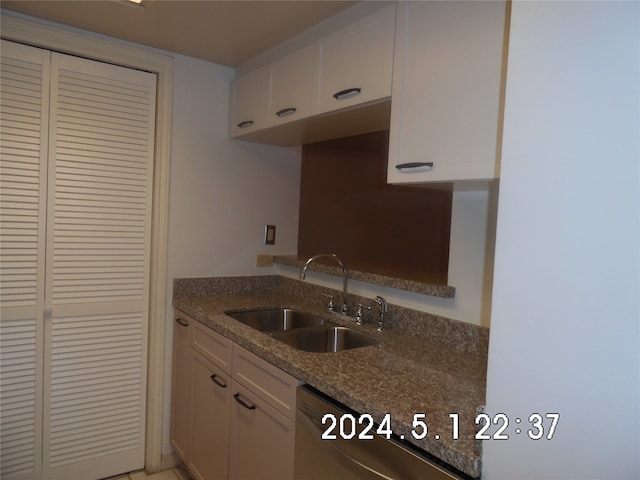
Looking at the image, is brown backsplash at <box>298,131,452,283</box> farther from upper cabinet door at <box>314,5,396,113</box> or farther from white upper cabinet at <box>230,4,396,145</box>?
upper cabinet door at <box>314,5,396,113</box>

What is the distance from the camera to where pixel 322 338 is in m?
1.99

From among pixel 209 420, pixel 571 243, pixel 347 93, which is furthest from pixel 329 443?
pixel 347 93

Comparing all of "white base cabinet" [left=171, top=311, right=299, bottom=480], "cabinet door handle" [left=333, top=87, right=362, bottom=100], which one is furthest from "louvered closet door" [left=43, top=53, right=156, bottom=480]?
"cabinet door handle" [left=333, top=87, right=362, bottom=100]

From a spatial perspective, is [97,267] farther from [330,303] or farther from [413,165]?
[413,165]

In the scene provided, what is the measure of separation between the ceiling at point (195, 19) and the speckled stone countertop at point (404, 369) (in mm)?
1304

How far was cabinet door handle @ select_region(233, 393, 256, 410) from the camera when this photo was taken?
1688 millimetres

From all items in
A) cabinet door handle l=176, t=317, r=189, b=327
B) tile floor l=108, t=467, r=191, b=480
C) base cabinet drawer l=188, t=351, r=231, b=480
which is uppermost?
cabinet door handle l=176, t=317, r=189, b=327

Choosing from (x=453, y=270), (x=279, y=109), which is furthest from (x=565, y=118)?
(x=279, y=109)

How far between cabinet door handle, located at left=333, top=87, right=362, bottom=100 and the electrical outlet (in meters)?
1.23

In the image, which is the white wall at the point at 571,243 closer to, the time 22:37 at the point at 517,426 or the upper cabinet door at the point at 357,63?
the time 22:37 at the point at 517,426

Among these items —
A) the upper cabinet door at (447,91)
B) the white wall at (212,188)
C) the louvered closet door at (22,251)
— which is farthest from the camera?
the white wall at (212,188)

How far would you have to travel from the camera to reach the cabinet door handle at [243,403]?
66.5 inches

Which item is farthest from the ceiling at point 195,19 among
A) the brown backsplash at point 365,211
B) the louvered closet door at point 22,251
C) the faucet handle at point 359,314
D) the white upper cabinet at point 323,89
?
the faucet handle at point 359,314

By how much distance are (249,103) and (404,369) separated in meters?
1.60
